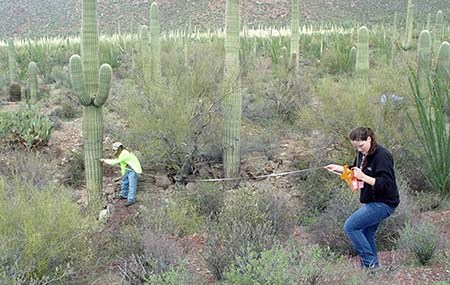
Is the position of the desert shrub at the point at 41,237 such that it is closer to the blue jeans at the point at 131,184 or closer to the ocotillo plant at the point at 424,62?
the blue jeans at the point at 131,184

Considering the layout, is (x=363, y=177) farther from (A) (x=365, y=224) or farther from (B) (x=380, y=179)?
(A) (x=365, y=224)

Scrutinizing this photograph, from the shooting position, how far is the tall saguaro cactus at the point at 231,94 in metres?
12.4

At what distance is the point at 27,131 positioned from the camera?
564 inches

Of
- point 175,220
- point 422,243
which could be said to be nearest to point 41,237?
point 175,220

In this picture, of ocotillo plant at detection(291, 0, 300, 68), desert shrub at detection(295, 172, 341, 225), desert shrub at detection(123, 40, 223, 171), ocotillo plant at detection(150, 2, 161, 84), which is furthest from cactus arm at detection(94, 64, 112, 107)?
ocotillo plant at detection(291, 0, 300, 68)

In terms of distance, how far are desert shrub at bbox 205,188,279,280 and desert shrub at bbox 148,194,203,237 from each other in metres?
0.66

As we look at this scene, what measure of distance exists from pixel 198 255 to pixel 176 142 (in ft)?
16.4

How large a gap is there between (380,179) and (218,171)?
6.89 meters

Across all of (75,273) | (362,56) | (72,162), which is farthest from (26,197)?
(362,56)

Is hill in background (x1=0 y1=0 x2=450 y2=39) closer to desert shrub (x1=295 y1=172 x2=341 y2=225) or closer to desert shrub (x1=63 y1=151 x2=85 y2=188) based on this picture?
desert shrub (x1=63 y1=151 x2=85 y2=188)

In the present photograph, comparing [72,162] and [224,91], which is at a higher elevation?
[224,91]

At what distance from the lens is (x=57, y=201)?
24.0ft

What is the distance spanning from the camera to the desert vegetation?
6859mm

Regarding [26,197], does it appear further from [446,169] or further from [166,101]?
[446,169]
